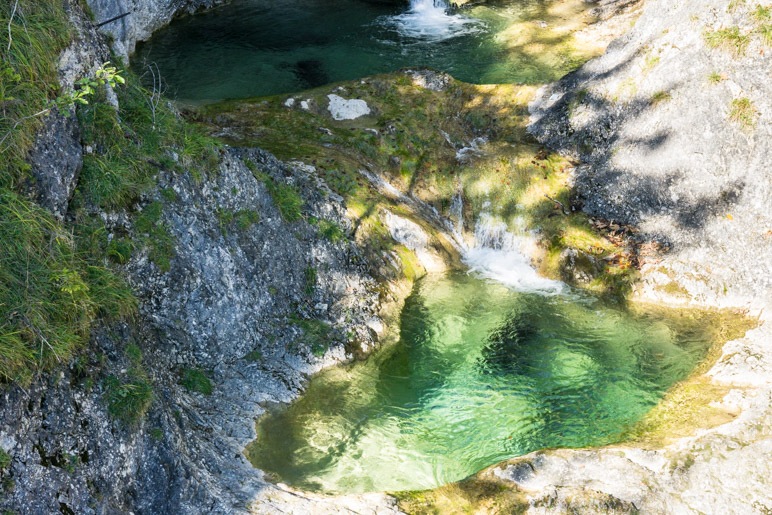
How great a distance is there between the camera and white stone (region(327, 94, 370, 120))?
691 inches

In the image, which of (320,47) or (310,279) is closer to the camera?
(310,279)

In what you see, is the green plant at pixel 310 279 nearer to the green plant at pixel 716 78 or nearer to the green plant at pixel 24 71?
the green plant at pixel 24 71

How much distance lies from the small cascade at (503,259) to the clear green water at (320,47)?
7.32m

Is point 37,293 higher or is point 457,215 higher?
point 37,293

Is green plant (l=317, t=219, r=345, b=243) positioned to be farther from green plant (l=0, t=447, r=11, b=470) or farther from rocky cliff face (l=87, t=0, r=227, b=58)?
rocky cliff face (l=87, t=0, r=227, b=58)

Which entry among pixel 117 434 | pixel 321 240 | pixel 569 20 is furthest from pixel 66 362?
pixel 569 20

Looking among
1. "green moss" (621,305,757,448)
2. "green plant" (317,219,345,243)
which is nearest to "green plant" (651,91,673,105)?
"green moss" (621,305,757,448)

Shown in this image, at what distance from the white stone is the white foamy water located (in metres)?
7.99

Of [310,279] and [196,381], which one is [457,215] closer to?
[310,279]

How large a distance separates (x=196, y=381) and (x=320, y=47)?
55.2 feet

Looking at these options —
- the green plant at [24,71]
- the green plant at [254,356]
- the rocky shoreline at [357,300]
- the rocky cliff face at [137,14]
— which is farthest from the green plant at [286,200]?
the rocky cliff face at [137,14]

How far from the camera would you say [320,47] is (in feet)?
78.7

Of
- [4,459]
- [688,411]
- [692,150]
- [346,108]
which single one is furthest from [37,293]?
[692,150]

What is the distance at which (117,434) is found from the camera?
24.9ft
